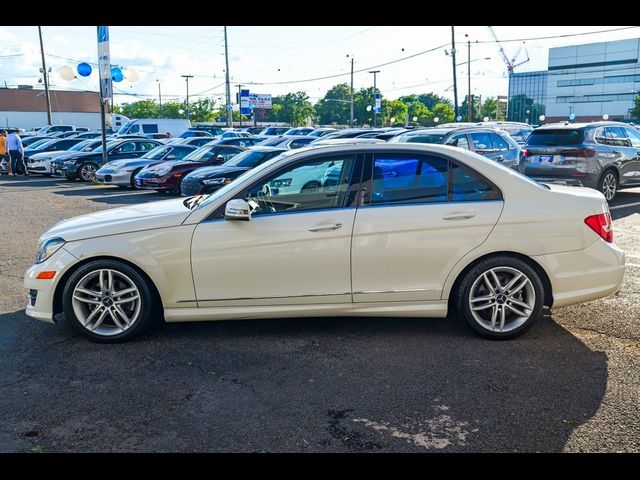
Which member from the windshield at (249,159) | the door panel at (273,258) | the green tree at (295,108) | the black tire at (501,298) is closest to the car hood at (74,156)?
the windshield at (249,159)

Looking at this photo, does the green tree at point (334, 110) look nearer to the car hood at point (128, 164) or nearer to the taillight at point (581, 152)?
the car hood at point (128, 164)

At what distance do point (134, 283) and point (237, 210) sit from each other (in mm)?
1026

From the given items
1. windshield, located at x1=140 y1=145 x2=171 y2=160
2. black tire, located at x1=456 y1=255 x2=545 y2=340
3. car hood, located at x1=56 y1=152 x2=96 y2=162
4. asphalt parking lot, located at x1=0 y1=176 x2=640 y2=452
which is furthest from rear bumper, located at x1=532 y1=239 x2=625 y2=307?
car hood, located at x1=56 y1=152 x2=96 y2=162

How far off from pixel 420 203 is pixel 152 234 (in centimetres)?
216

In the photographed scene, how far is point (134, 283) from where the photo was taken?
4.96m

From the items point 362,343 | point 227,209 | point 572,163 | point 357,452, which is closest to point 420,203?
point 362,343

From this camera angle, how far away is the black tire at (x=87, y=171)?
67.4ft

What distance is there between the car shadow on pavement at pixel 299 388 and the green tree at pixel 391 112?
109 metres

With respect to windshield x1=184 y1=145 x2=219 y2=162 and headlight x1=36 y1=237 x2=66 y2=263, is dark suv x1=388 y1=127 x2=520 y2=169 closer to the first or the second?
windshield x1=184 y1=145 x2=219 y2=162

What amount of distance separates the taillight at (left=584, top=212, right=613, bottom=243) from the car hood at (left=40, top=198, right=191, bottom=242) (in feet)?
10.7

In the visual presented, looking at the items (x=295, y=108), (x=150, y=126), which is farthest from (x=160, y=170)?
(x=295, y=108)

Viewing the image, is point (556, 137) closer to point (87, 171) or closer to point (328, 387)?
point (328, 387)
